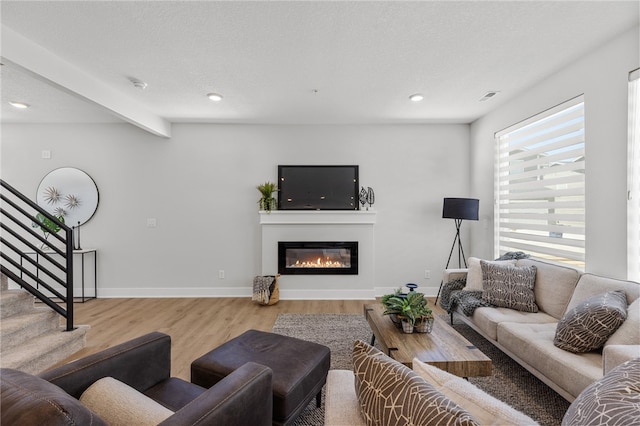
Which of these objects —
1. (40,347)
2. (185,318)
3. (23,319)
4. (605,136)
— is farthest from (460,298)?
(23,319)

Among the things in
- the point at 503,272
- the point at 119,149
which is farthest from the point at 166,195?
the point at 503,272

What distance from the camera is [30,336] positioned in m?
2.48

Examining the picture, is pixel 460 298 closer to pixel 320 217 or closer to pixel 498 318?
pixel 498 318

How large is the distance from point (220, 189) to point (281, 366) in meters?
3.28

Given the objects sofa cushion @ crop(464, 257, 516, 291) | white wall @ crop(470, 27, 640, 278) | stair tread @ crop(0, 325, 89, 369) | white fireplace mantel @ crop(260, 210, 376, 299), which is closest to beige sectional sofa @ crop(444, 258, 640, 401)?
sofa cushion @ crop(464, 257, 516, 291)

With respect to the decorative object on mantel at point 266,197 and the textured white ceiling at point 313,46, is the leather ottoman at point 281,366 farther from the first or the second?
the decorative object on mantel at point 266,197

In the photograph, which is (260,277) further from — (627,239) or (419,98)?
(627,239)

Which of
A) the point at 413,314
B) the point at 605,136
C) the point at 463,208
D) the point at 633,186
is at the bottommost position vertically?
the point at 413,314

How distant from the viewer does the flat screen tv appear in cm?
430

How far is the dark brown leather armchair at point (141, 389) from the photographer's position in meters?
0.68

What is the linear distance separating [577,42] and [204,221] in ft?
15.1

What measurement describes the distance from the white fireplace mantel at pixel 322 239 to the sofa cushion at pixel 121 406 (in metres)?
3.17

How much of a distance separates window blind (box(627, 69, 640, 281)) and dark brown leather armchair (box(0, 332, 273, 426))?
8.87 feet

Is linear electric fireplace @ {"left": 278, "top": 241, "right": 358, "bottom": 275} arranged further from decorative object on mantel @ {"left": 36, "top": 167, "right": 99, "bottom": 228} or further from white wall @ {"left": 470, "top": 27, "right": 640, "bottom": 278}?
decorative object on mantel @ {"left": 36, "top": 167, "right": 99, "bottom": 228}
